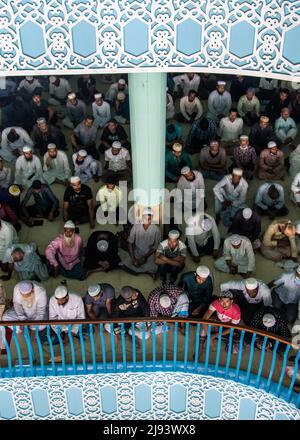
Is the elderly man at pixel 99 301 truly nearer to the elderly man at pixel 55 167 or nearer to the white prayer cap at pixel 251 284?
the white prayer cap at pixel 251 284

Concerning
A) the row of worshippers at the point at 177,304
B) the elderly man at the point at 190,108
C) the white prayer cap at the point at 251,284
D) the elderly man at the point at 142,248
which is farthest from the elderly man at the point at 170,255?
the elderly man at the point at 190,108

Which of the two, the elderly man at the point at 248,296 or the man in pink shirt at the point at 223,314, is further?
the elderly man at the point at 248,296

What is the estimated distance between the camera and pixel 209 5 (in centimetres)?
503

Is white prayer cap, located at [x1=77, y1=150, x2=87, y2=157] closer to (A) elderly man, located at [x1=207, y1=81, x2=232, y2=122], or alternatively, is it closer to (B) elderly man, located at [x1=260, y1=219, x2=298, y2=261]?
(A) elderly man, located at [x1=207, y1=81, x2=232, y2=122]

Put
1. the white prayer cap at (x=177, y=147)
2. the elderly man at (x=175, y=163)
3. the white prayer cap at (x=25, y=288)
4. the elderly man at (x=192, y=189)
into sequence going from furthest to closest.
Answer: the elderly man at (x=175, y=163)
the white prayer cap at (x=177, y=147)
the elderly man at (x=192, y=189)
the white prayer cap at (x=25, y=288)

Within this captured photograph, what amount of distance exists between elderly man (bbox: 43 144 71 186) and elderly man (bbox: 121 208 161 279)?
1.44m

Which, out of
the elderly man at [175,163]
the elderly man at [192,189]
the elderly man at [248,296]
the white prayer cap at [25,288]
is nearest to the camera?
the white prayer cap at [25,288]

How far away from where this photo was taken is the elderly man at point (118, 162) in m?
7.85

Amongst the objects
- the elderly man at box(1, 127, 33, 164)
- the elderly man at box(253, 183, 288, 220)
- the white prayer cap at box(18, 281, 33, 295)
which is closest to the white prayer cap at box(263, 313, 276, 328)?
the elderly man at box(253, 183, 288, 220)

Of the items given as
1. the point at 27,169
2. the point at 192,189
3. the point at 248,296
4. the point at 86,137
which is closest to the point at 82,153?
the point at 86,137

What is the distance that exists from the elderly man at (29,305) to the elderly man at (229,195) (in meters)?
2.44

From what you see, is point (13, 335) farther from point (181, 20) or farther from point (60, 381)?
point (181, 20)

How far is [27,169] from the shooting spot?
7766mm

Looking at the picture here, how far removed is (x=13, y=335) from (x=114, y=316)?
3.37ft
